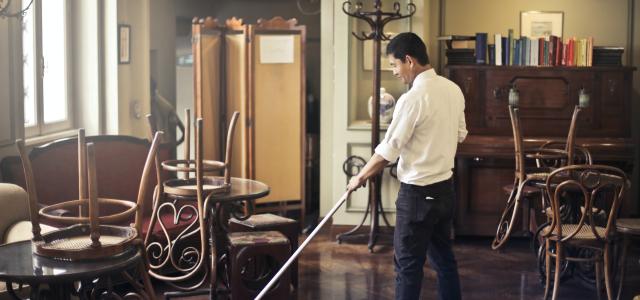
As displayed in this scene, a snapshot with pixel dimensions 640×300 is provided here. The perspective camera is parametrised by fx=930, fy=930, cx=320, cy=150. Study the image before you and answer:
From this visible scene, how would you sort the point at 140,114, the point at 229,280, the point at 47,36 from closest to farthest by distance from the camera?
the point at 229,280
the point at 47,36
the point at 140,114

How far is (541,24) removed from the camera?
7.62 m

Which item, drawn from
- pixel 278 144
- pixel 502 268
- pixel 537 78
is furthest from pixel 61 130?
pixel 537 78

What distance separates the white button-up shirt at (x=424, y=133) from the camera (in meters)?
4.28

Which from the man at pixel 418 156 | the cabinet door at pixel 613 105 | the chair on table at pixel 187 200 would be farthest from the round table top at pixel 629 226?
the chair on table at pixel 187 200

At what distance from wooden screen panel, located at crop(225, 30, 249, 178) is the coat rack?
815 millimetres

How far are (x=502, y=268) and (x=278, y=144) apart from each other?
6.89ft

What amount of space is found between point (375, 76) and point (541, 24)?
1.72 metres

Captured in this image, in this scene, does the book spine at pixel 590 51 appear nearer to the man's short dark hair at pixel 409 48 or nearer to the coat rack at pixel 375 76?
the coat rack at pixel 375 76

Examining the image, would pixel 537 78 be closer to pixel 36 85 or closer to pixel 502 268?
pixel 502 268

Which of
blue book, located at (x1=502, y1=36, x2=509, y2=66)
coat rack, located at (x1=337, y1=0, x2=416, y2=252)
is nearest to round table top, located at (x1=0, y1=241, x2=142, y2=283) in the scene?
coat rack, located at (x1=337, y1=0, x2=416, y2=252)

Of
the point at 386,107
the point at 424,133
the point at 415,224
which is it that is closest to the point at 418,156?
the point at 424,133

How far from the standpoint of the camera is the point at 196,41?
7074mm

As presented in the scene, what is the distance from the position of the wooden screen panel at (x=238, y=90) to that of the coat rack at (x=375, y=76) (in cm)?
81

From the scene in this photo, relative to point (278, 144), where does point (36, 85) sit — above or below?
above
